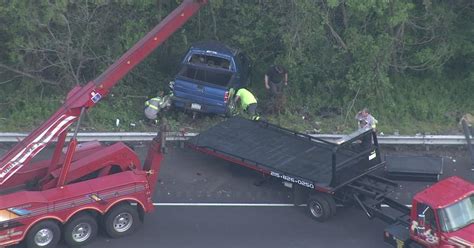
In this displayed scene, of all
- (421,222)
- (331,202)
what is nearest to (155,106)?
(331,202)

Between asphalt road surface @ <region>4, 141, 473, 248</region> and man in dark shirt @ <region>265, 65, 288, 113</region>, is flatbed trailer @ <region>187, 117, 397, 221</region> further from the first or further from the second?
man in dark shirt @ <region>265, 65, 288, 113</region>

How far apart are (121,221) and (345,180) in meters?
4.81

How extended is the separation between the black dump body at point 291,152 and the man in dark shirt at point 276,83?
2.36 m

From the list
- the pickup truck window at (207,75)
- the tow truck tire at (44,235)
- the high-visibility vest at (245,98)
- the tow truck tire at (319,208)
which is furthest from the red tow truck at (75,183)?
the pickup truck window at (207,75)

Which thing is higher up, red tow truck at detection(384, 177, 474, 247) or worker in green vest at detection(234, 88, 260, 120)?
worker in green vest at detection(234, 88, 260, 120)

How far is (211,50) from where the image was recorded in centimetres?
1964

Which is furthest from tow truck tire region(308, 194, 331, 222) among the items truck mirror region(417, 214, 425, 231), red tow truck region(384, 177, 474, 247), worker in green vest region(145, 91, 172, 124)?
worker in green vest region(145, 91, 172, 124)

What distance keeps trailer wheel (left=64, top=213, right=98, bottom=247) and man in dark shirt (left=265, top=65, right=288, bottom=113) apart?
794 centimetres

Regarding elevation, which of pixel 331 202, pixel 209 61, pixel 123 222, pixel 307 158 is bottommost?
pixel 331 202

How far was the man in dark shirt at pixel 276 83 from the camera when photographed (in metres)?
19.6

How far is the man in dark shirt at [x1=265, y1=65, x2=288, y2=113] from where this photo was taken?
64.2 ft

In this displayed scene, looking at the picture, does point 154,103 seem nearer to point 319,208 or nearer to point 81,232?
point 81,232

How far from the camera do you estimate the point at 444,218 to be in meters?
12.3

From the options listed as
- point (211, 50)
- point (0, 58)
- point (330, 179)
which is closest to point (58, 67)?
point (0, 58)
